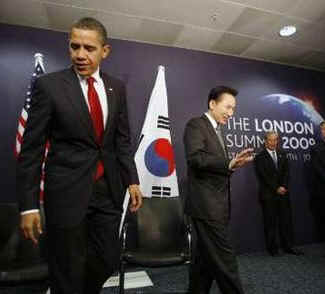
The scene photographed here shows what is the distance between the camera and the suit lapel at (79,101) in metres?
1.22

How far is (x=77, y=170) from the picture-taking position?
1201mm

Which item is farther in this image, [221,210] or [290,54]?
[290,54]

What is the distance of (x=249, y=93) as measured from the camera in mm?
4512

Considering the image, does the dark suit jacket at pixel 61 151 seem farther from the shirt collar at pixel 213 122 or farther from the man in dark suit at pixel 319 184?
the man in dark suit at pixel 319 184

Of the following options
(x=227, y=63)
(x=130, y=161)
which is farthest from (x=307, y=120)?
(x=130, y=161)

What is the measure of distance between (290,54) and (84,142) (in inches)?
173

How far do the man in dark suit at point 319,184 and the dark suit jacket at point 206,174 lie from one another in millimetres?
2714

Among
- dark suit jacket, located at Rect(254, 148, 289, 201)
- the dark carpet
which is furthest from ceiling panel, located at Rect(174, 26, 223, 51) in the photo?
the dark carpet

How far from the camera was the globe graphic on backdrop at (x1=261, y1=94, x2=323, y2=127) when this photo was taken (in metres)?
4.64

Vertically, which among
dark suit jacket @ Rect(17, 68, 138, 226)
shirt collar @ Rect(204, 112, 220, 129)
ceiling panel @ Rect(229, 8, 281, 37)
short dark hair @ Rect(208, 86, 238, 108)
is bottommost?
dark suit jacket @ Rect(17, 68, 138, 226)

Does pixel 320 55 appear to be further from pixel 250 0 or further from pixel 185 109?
pixel 185 109

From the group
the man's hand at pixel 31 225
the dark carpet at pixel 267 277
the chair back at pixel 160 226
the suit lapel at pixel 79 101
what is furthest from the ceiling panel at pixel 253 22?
the man's hand at pixel 31 225

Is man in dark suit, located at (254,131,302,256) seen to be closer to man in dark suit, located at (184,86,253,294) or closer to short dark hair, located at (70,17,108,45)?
man in dark suit, located at (184,86,253,294)

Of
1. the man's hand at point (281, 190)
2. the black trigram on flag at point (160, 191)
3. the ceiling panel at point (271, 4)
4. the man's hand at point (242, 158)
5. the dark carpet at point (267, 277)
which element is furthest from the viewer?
the man's hand at point (281, 190)
